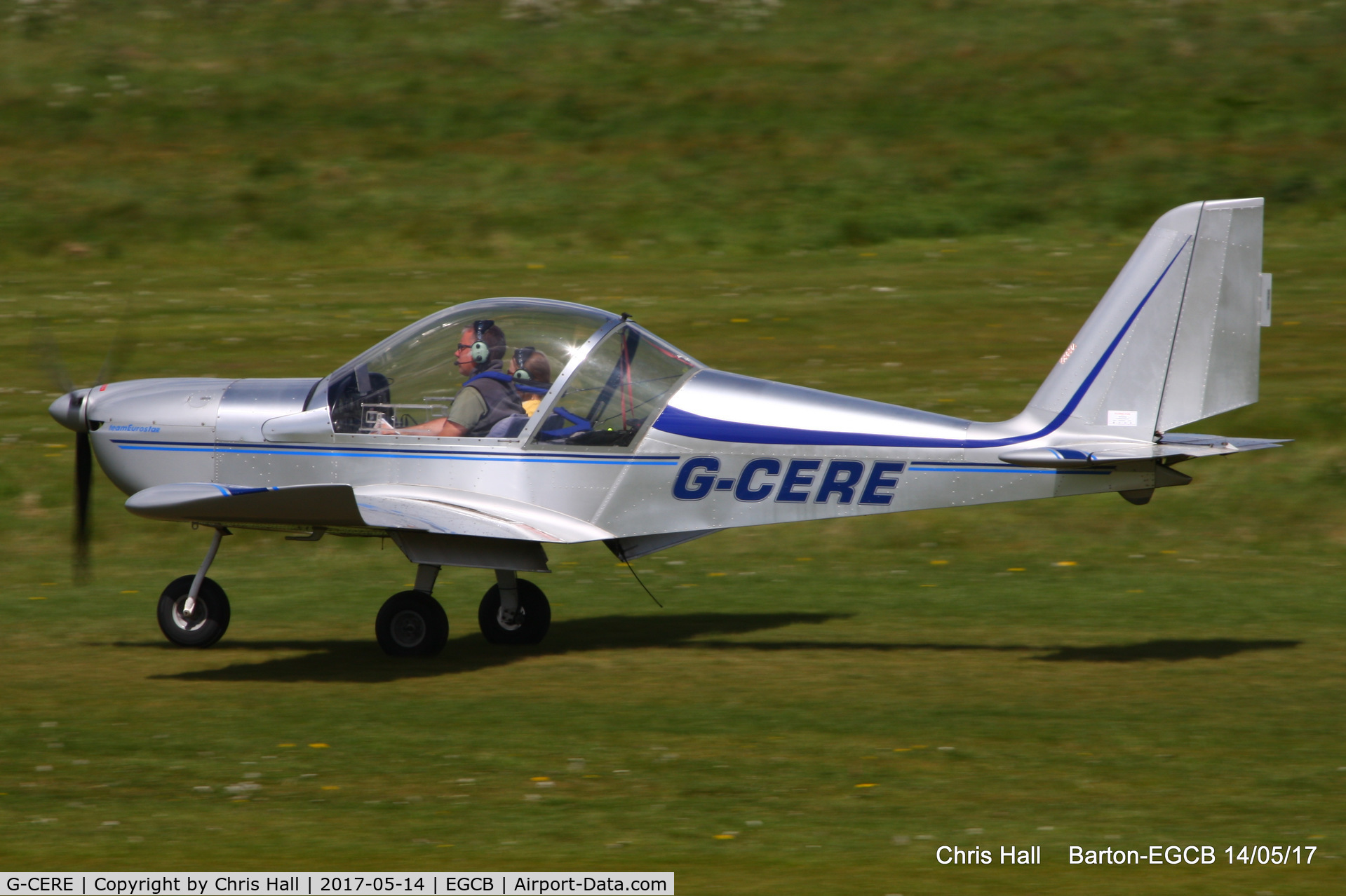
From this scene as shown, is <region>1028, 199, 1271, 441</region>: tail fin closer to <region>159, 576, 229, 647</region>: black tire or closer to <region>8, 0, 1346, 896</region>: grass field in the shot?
<region>8, 0, 1346, 896</region>: grass field

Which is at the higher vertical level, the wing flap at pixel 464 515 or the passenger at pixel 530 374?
the passenger at pixel 530 374

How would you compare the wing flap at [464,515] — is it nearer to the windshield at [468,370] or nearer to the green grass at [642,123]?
the windshield at [468,370]

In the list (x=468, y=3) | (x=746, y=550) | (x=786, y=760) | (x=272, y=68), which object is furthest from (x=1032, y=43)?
(x=786, y=760)

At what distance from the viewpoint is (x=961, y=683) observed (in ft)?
31.2

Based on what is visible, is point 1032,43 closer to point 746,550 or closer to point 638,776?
point 746,550

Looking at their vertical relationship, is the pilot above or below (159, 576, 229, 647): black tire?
above

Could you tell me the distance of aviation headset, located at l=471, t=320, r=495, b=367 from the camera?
33.6 ft

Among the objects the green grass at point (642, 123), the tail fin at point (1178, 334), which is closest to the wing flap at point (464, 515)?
the tail fin at point (1178, 334)

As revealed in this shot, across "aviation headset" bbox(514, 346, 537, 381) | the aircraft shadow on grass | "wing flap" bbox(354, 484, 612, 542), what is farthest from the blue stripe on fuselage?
the aircraft shadow on grass

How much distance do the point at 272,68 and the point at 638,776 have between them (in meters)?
27.5

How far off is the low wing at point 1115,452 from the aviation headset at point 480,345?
3.53 m

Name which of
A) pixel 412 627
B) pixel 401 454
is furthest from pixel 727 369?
pixel 412 627
